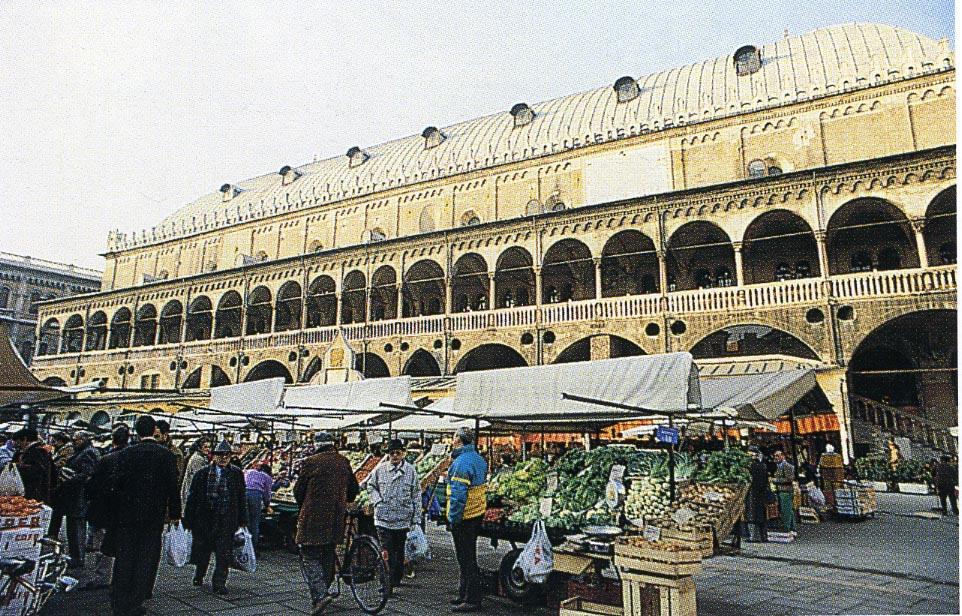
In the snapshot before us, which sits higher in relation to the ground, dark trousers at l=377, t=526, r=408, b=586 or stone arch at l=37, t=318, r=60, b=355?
stone arch at l=37, t=318, r=60, b=355

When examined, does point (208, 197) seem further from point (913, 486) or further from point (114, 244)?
point (913, 486)

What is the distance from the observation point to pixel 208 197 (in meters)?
47.0

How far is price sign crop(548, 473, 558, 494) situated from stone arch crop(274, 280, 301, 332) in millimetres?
24872

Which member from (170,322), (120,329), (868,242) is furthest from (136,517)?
(120,329)

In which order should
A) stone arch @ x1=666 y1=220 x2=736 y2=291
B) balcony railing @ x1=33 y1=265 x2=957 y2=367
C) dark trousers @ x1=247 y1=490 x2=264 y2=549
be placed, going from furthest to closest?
stone arch @ x1=666 y1=220 x2=736 y2=291 → balcony railing @ x1=33 y1=265 x2=957 y2=367 → dark trousers @ x1=247 y1=490 x2=264 y2=549

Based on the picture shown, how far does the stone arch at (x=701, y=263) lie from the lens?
81.6ft

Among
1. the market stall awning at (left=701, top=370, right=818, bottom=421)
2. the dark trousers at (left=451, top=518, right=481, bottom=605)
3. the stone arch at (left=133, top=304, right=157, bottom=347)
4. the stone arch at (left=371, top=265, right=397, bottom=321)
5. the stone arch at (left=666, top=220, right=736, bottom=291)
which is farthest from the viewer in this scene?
the stone arch at (left=133, top=304, right=157, bottom=347)

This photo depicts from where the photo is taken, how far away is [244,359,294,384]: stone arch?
3023cm

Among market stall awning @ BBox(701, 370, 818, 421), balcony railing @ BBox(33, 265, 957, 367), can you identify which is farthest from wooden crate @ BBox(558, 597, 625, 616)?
balcony railing @ BBox(33, 265, 957, 367)

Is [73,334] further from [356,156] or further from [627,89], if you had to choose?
[627,89]

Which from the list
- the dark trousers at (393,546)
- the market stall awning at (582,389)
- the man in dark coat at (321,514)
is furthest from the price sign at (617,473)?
the man in dark coat at (321,514)

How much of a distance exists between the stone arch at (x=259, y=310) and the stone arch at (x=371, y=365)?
6.36 meters

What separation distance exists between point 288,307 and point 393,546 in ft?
94.8

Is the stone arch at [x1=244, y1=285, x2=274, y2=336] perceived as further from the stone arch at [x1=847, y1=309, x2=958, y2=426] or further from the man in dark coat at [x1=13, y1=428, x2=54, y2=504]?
the stone arch at [x1=847, y1=309, x2=958, y2=426]
